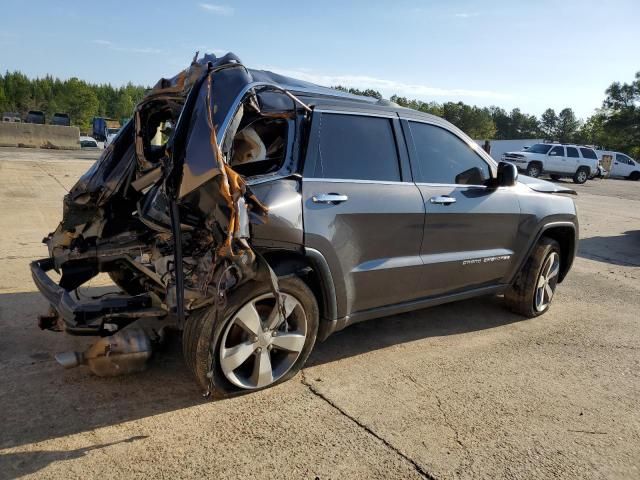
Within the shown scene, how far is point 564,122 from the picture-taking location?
308 ft

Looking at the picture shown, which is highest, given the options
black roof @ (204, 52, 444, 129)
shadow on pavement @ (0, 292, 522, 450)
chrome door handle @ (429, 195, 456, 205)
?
black roof @ (204, 52, 444, 129)

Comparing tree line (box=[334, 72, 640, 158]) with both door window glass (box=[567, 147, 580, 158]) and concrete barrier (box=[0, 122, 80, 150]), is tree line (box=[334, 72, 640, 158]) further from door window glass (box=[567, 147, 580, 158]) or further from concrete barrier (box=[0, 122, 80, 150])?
concrete barrier (box=[0, 122, 80, 150])

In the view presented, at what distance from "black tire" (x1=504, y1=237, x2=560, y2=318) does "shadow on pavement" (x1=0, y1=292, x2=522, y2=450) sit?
779 millimetres

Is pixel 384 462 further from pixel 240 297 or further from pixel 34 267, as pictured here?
pixel 34 267

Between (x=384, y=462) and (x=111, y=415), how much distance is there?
61.2 inches

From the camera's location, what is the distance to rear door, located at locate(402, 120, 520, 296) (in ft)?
13.5

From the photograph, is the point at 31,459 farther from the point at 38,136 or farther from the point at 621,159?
the point at 621,159

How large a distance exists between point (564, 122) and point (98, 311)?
103253 millimetres

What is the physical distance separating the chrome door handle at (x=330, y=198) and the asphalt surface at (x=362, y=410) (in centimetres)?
123

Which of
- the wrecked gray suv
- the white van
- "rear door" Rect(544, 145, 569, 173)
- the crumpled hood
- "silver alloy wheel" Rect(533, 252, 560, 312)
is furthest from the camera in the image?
the white van

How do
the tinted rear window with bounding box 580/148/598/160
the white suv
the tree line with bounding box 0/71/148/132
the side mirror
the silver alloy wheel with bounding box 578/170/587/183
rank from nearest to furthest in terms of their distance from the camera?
the side mirror < the white suv < the tinted rear window with bounding box 580/148/598/160 < the silver alloy wheel with bounding box 578/170/587/183 < the tree line with bounding box 0/71/148/132

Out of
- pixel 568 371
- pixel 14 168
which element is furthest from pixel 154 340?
pixel 14 168

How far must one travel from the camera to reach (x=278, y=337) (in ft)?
10.9

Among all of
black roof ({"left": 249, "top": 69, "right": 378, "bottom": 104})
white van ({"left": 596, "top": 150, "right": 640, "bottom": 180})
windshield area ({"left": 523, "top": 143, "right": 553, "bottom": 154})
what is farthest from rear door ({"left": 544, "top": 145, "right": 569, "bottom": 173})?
black roof ({"left": 249, "top": 69, "right": 378, "bottom": 104})
